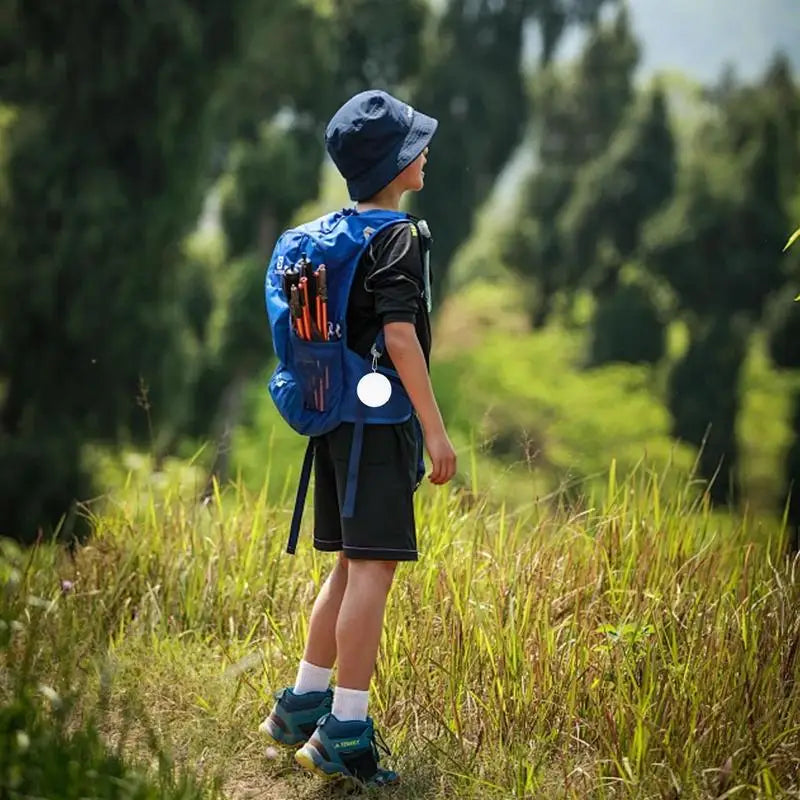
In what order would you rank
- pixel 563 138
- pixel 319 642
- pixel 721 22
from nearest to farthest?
pixel 319 642 → pixel 563 138 → pixel 721 22

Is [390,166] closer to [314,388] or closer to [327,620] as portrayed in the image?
[314,388]

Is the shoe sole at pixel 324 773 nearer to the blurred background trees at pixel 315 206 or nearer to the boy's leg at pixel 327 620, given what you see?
the boy's leg at pixel 327 620

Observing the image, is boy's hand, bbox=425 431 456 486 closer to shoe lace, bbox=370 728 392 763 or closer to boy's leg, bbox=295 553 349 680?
boy's leg, bbox=295 553 349 680

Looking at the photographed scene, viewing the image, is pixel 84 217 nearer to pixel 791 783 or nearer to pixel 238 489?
pixel 238 489

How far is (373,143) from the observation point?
312cm

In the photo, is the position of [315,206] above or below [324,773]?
above

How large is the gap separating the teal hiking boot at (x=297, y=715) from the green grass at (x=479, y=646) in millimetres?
61

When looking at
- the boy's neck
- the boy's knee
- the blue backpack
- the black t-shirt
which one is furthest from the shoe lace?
the boy's neck

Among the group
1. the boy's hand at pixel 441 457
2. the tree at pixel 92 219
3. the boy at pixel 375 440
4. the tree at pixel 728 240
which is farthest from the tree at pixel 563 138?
the boy's hand at pixel 441 457

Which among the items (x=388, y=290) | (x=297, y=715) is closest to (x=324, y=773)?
(x=297, y=715)

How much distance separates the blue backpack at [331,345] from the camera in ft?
10.0

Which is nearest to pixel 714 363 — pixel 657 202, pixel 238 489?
pixel 657 202

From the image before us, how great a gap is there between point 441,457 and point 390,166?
2.12ft

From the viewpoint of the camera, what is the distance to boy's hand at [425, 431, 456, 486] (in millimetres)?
2938
